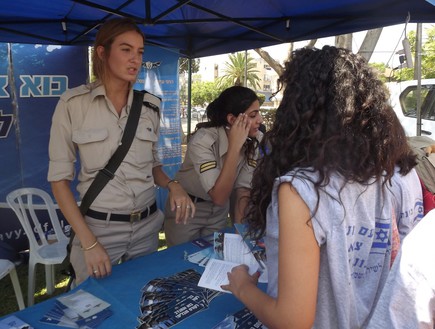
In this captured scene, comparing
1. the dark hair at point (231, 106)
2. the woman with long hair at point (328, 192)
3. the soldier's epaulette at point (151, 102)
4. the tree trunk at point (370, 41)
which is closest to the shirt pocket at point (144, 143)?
the soldier's epaulette at point (151, 102)

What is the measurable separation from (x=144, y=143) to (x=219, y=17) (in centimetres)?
158

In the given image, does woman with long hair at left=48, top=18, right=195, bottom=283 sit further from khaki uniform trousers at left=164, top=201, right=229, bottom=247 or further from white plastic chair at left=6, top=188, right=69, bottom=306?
white plastic chair at left=6, top=188, right=69, bottom=306

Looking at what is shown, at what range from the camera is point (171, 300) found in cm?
134

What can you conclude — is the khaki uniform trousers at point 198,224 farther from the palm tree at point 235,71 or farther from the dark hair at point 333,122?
the palm tree at point 235,71

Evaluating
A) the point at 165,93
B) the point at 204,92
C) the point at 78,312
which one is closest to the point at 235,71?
the point at 204,92

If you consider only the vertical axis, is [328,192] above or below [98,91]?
below

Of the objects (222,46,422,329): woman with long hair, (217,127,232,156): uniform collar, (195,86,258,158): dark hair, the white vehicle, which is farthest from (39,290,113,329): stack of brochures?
the white vehicle

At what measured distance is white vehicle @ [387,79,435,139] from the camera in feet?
20.6

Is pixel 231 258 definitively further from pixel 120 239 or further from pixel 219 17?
pixel 219 17

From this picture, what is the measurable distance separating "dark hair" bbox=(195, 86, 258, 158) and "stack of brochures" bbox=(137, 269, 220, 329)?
92 cm

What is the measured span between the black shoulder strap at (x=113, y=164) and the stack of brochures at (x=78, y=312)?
44cm

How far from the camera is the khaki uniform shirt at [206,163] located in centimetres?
204

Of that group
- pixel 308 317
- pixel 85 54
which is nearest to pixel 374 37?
pixel 85 54

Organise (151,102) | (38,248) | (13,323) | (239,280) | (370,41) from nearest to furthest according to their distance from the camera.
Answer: (239,280) < (13,323) < (151,102) < (38,248) < (370,41)
